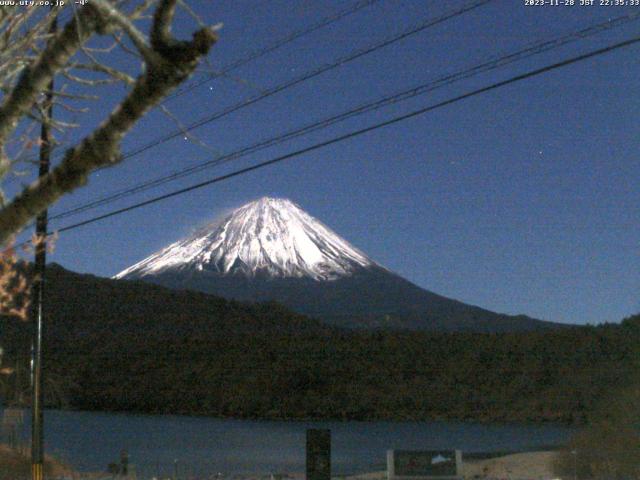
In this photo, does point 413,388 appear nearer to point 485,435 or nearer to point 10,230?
point 485,435

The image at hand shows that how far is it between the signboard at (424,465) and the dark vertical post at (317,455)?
5.40 feet

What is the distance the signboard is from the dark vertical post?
64.8 inches

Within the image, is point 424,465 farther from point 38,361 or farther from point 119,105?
point 119,105

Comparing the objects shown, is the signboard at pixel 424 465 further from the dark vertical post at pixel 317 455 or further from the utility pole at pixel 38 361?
the utility pole at pixel 38 361

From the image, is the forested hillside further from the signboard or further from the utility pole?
the utility pole

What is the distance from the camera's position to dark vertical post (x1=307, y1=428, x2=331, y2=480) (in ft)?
50.4

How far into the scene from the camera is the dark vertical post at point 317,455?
1535 centimetres

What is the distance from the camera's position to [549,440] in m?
38.0

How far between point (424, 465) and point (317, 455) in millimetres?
2292

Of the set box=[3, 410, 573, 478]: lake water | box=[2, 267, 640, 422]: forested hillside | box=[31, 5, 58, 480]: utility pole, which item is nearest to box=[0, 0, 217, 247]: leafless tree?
box=[31, 5, 58, 480]: utility pole

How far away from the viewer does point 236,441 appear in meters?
36.7

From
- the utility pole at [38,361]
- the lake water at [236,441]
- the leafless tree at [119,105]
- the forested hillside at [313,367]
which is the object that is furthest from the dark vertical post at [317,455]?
the forested hillside at [313,367]

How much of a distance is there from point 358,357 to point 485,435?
2528 cm

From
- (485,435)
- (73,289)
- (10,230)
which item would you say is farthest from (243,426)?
(10,230)
